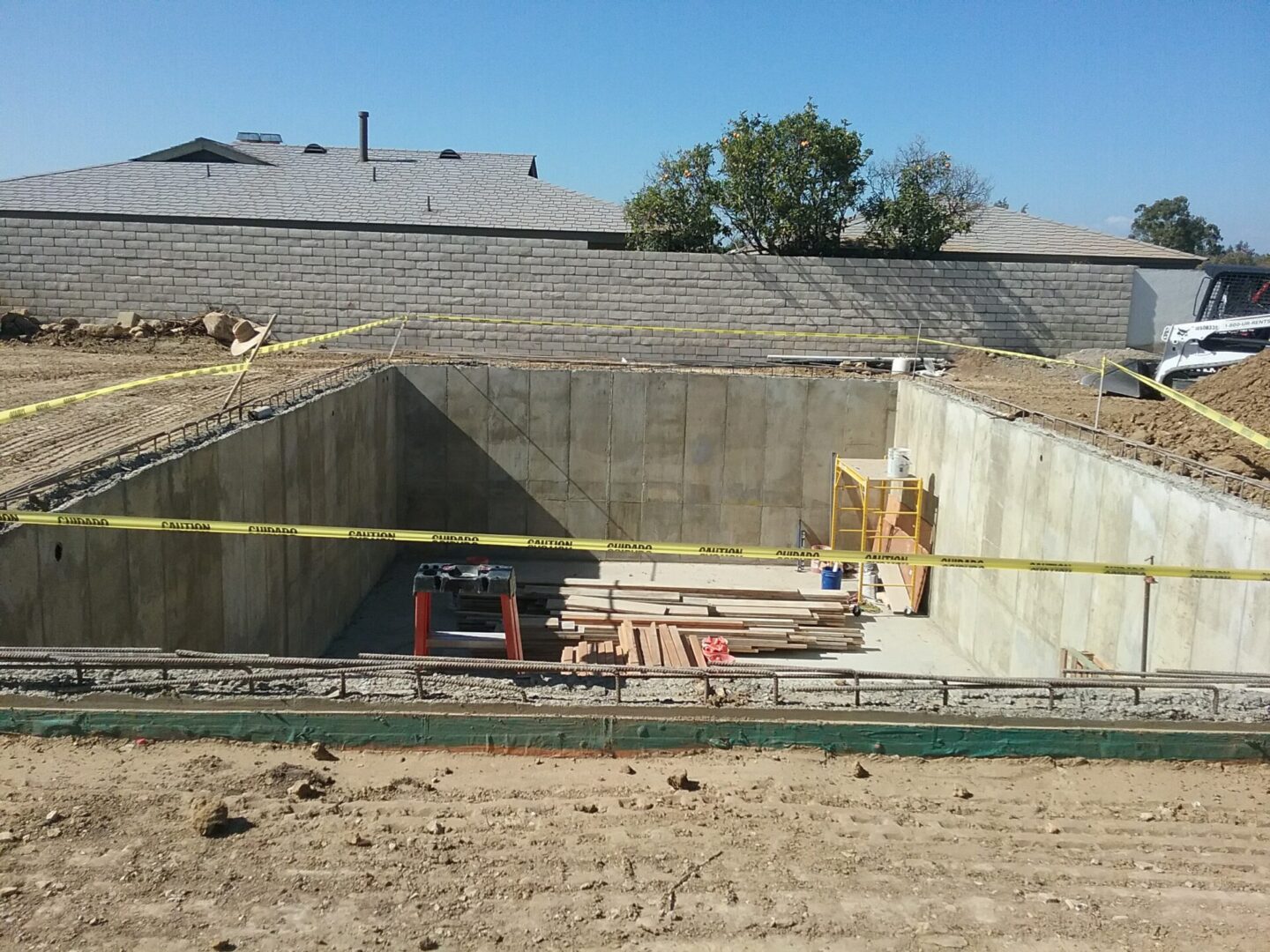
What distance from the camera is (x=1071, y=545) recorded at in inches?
379

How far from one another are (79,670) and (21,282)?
53.6 feet

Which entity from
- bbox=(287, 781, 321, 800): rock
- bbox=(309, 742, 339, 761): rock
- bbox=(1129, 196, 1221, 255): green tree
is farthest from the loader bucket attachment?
bbox=(1129, 196, 1221, 255): green tree

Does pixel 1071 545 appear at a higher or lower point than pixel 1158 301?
lower

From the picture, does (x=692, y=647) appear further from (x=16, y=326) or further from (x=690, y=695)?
(x=16, y=326)

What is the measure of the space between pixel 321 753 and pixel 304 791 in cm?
35

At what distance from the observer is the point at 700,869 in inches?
150

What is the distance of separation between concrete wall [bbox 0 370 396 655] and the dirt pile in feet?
29.7

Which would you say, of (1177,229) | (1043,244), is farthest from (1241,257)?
(1043,244)

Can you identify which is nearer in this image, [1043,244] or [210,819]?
[210,819]

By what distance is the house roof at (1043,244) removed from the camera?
22.6 metres

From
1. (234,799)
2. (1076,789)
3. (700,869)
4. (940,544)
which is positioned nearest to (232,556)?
(234,799)

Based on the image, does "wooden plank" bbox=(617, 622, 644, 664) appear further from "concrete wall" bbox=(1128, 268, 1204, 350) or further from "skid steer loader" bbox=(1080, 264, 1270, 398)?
"concrete wall" bbox=(1128, 268, 1204, 350)

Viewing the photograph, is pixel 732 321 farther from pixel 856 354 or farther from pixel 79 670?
pixel 79 670

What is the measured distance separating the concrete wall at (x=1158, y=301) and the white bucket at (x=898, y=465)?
786 centimetres
